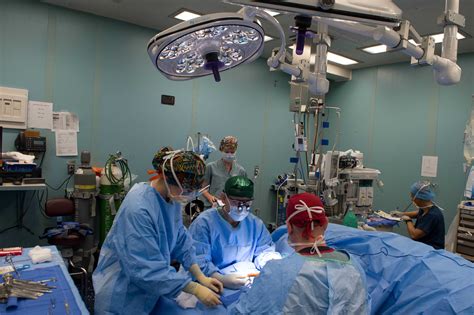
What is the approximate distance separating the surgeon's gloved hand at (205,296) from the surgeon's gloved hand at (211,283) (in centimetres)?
15

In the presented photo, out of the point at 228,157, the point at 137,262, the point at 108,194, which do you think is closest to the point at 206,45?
the point at 137,262

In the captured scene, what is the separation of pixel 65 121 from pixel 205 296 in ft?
10.3

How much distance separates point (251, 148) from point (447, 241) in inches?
116

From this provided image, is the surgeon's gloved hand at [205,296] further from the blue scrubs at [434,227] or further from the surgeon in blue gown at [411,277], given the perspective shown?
the blue scrubs at [434,227]

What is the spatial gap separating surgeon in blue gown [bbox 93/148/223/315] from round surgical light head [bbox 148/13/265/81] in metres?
0.53

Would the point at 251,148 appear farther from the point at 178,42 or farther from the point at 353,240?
the point at 178,42

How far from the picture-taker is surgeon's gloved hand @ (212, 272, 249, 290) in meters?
1.85

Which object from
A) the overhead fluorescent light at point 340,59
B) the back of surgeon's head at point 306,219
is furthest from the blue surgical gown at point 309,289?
the overhead fluorescent light at point 340,59

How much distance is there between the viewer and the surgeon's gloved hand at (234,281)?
185 centimetres

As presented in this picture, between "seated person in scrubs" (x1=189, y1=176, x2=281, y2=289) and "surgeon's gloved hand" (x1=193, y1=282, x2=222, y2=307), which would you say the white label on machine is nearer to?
"seated person in scrubs" (x1=189, y1=176, x2=281, y2=289)

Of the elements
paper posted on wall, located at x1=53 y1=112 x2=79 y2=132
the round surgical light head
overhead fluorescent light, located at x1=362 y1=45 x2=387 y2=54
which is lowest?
paper posted on wall, located at x1=53 y1=112 x2=79 y2=132

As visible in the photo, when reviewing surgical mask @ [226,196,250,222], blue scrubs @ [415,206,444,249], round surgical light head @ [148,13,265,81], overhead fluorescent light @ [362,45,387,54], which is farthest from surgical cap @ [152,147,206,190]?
overhead fluorescent light @ [362,45,387,54]

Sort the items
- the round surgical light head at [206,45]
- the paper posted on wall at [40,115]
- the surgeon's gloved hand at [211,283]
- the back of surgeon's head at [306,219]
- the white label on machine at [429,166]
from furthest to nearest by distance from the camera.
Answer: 1. the white label on machine at [429,166]
2. the paper posted on wall at [40,115]
3. the surgeon's gloved hand at [211,283]
4. the back of surgeon's head at [306,219]
5. the round surgical light head at [206,45]

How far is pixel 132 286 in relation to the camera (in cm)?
153
